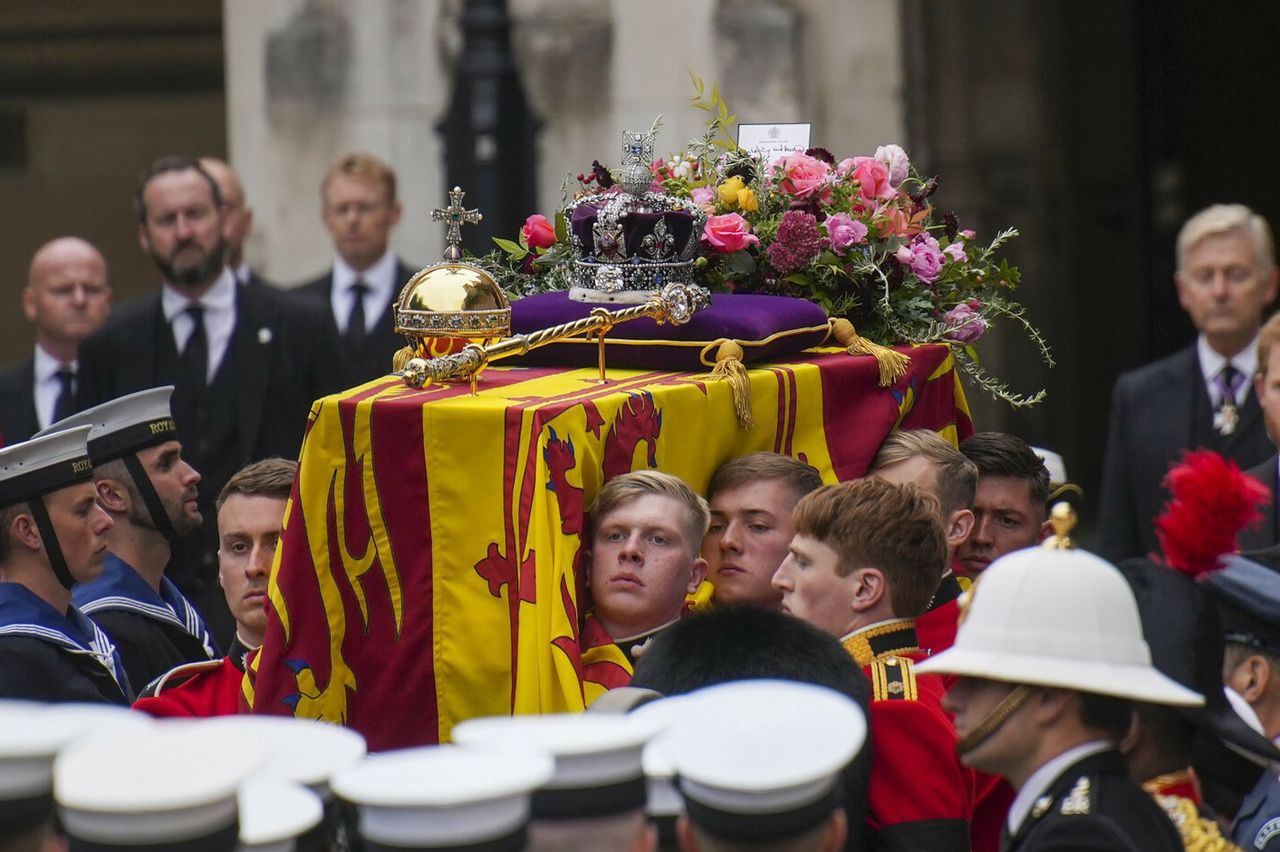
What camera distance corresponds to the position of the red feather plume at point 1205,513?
316cm

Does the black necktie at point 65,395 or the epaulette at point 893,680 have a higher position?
the black necktie at point 65,395

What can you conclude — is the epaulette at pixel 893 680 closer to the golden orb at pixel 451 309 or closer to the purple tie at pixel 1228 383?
the golden orb at pixel 451 309

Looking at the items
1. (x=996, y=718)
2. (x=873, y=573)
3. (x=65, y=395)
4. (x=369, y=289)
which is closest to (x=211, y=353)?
(x=65, y=395)

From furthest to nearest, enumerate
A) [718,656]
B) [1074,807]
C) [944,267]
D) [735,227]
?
1. [944,267]
2. [735,227]
3. [718,656]
4. [1074,807]

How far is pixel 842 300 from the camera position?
209 inches

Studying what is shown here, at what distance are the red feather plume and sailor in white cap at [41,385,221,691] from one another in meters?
2.87

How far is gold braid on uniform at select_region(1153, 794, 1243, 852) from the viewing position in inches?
120

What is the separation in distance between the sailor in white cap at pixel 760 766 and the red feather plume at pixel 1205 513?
2.86ft

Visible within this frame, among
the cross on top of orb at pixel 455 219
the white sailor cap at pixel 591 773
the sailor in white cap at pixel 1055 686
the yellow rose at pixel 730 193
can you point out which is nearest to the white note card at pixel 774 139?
the yellow rose at pixel 730 193

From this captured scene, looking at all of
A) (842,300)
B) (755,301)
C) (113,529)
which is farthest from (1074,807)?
(113,529)

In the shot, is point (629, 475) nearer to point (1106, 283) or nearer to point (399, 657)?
point (399, 657)

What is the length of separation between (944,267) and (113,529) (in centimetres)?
233

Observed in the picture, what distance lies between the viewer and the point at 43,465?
4.80m

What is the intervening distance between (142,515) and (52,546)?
2.19 feet
